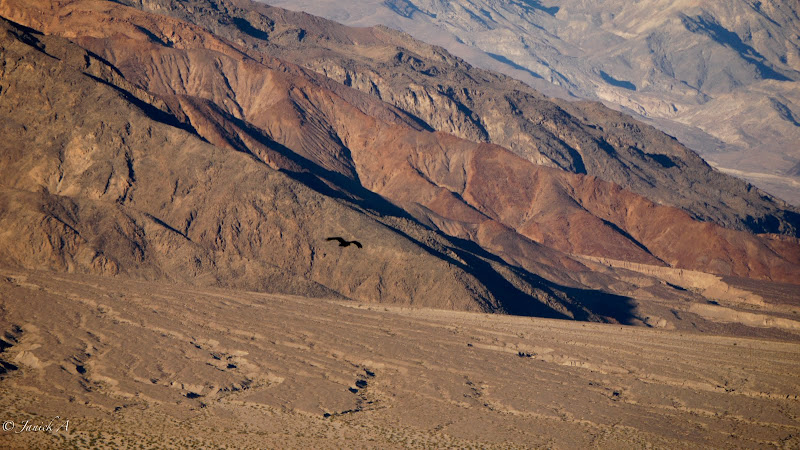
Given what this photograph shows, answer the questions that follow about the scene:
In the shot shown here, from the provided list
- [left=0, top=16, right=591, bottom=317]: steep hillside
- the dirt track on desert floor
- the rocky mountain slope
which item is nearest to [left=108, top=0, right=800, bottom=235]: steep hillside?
the rocky mountain slope

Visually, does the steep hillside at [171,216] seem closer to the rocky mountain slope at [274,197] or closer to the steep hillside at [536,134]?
the rocky mountain slope at [274,197]

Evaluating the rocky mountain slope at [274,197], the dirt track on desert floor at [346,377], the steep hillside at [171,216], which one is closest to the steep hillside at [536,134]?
the rocky mountain slope at [274,197]

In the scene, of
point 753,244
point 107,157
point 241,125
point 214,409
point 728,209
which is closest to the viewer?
point 214,409

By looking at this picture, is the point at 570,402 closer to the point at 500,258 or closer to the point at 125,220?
the point at 125,220

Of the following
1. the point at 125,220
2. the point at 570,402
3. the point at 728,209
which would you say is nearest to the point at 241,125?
the point at 125,220

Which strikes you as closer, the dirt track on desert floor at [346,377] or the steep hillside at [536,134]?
the dirt track on desert floor at [346,377]

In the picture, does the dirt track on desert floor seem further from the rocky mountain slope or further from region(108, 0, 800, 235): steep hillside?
region(108, 0, 800, 235): steep hillside
